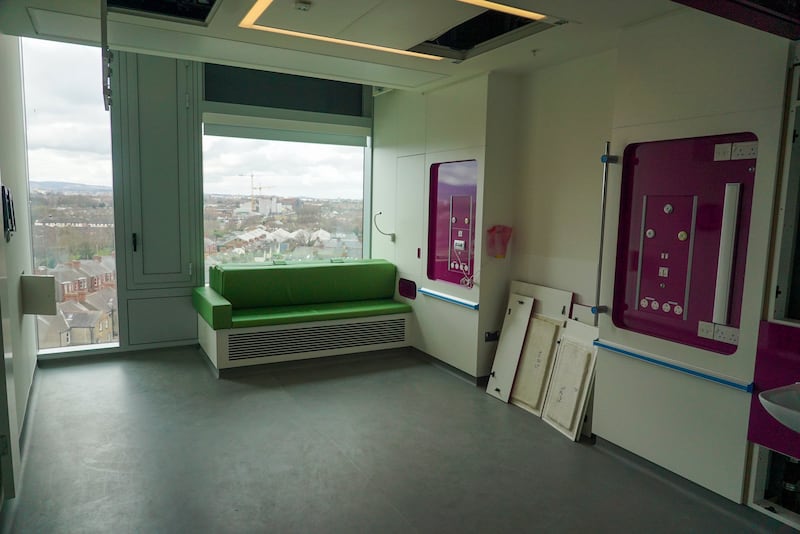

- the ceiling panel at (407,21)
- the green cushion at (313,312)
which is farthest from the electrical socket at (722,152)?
the green cushion at (313,312)

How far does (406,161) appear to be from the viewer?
537 centimetres

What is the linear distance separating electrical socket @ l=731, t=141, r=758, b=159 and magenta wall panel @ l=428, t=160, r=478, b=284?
2.06 meters

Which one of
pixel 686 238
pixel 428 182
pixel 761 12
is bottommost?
pixel 686 238

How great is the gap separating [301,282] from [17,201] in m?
2.41

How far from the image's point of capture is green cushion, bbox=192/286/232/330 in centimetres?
450

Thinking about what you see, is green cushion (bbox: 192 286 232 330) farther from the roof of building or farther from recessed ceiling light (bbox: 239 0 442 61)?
recessed ceiling light (bbox: 239 0 442 61)

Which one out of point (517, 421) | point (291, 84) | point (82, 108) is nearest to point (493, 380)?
point (517, 421)

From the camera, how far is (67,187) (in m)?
4.87

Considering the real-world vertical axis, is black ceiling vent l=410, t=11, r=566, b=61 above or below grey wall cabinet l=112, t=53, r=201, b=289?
above

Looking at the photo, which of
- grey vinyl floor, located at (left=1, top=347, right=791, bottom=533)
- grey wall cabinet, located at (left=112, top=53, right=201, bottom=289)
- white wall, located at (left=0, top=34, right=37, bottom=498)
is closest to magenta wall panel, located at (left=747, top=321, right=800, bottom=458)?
grey vinyl floor, located at (left=1, top=347, right=791, bottom=533)

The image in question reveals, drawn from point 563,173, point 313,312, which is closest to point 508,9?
point 563,173

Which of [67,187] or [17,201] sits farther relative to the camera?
[67,187]

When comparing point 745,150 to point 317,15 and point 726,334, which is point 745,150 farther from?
point 317,15

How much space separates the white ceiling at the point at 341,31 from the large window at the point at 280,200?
4.70ft
